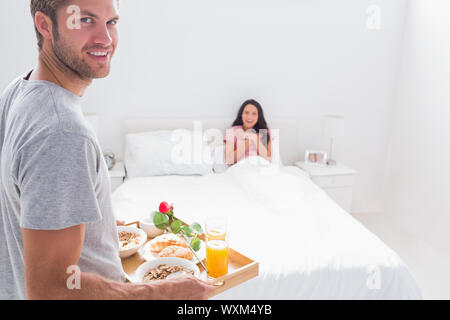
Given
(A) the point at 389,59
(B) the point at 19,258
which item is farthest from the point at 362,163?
(B) the point at 19,258

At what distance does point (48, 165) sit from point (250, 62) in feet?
9.44

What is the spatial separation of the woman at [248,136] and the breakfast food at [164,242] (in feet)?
6.26

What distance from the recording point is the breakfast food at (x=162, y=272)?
0.95m

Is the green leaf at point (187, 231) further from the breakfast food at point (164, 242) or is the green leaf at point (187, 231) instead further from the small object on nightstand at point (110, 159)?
the small object on nightstand at point (110, 159)

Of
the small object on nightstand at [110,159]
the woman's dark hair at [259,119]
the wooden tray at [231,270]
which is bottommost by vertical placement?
the small object on nightstand at [110,159]

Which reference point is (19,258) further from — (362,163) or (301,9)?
(362,163)

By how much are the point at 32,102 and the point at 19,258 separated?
0.36 metres

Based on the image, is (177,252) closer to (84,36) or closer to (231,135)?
(84,36)

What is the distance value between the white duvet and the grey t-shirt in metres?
1.00

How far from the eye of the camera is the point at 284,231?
1899 mm

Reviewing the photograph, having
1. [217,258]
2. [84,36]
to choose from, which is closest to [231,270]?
[217,258]

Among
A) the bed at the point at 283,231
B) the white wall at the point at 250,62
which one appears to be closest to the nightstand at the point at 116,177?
the bed at the point at 283,231

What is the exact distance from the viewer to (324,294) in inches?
61.3
